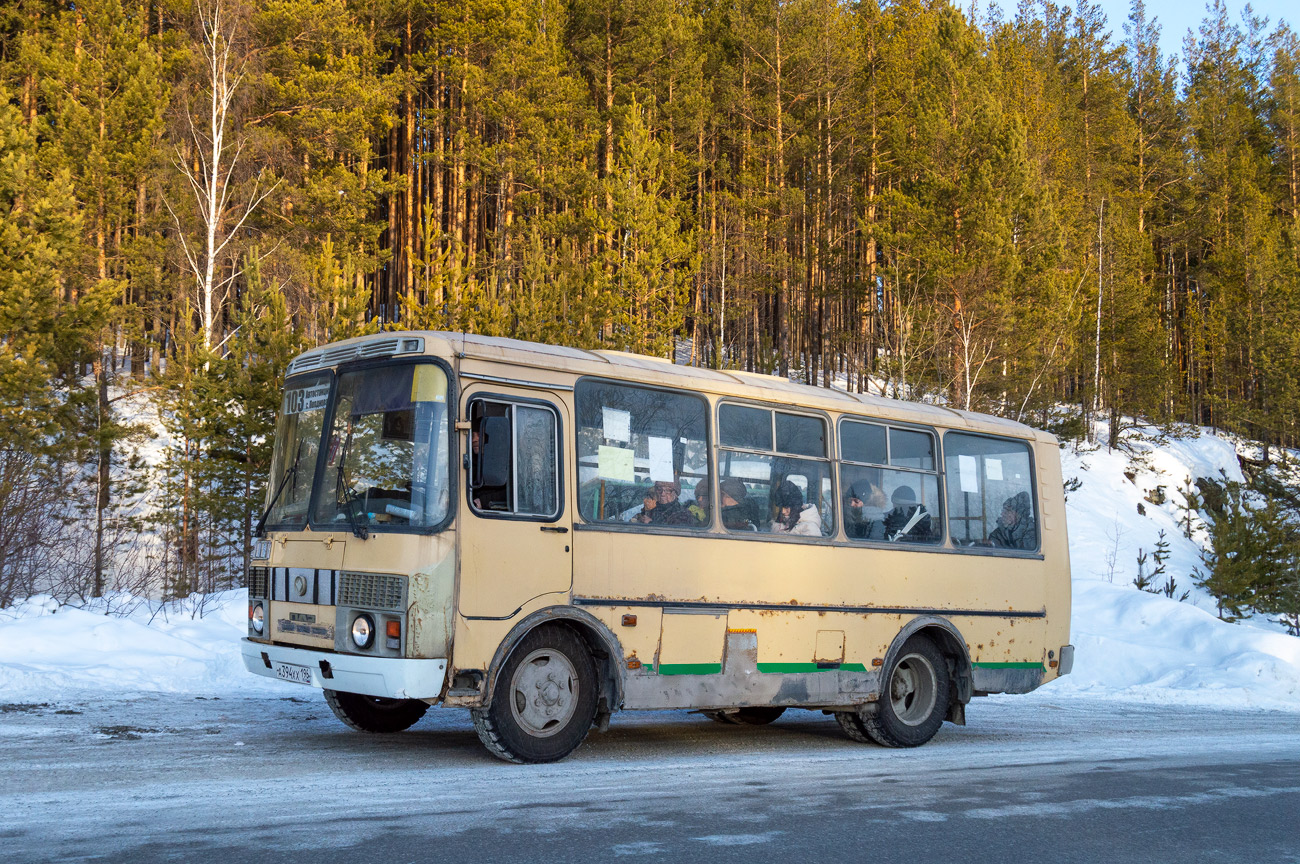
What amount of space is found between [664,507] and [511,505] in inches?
57.3

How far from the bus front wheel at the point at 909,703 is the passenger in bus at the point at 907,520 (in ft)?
Result: 3.20

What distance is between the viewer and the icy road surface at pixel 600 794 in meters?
5.39

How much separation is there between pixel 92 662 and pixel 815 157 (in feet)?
109

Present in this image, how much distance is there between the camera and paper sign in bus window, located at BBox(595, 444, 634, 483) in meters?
8.20

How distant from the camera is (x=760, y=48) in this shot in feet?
125

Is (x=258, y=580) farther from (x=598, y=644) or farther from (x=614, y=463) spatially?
(x=614, y=463)

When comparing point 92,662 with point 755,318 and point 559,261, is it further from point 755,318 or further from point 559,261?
point 755,318

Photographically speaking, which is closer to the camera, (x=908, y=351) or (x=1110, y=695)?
(x=1110, y=695)

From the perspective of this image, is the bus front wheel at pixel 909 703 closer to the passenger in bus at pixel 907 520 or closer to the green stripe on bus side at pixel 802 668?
the green stripe on bus side at pixel 802 668

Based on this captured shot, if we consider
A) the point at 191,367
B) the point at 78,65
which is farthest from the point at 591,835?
the point at 78,65

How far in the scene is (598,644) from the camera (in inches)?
314

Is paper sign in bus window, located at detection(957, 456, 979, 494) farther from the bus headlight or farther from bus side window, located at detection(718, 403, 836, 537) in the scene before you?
the bus headlight

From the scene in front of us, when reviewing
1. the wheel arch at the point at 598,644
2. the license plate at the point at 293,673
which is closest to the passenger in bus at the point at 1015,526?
the wheel arch at the point at 598,644

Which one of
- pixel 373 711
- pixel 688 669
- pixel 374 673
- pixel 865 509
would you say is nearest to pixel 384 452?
pixel 374 673
